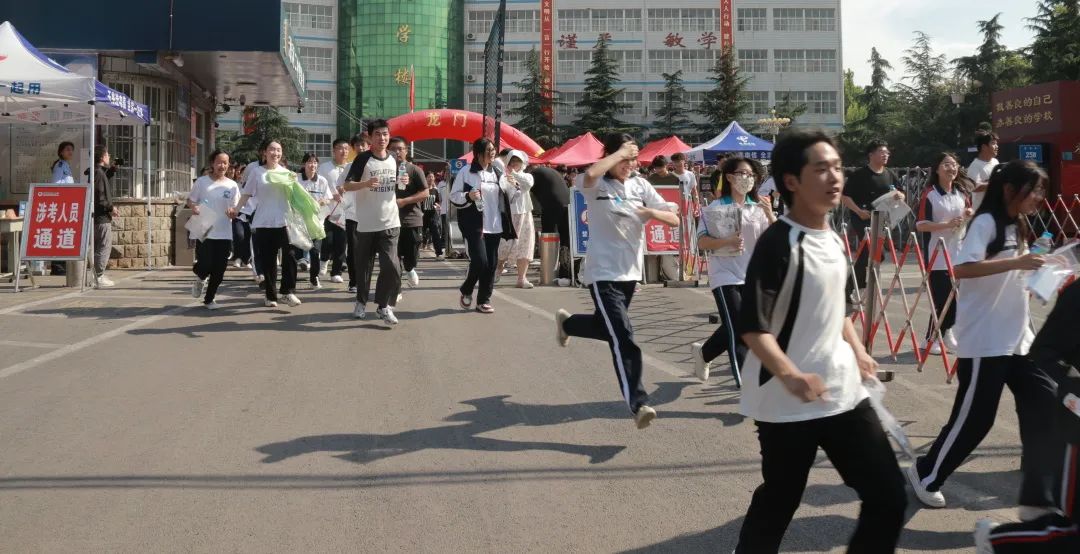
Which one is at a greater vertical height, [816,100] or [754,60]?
[754,60]

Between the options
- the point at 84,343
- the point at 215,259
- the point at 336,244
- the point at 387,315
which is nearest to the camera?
the point at 84,343

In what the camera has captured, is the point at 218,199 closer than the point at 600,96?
Yes

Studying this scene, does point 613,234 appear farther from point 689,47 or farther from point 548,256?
point 689,47

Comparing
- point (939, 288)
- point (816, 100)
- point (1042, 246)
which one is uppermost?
point (816, 100)

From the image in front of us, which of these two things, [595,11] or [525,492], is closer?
[525,492]

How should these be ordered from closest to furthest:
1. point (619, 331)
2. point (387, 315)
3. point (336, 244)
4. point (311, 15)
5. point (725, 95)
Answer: point (619, 331), point (387, 315), point (336, 244), point (725, 95), point (311, 15)

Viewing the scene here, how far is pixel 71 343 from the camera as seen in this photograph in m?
8.93

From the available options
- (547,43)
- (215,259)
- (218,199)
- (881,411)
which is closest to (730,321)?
(881,411)

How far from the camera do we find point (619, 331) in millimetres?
5871

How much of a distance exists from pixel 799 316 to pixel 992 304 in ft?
5.87

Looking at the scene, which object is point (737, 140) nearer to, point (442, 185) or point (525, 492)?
point (442, 185)

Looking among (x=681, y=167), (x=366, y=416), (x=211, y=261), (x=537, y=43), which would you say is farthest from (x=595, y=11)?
(x=366, y=416)

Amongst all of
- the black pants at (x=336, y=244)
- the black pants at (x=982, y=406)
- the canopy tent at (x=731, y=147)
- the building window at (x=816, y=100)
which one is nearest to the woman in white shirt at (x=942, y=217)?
the black pants at (x=982, y=406)

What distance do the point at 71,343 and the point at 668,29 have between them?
6562cm
